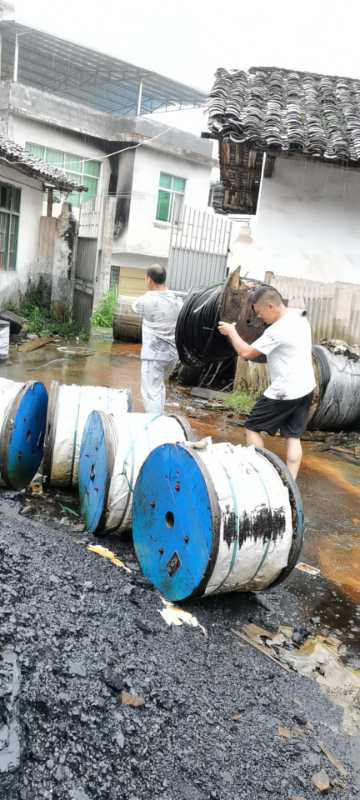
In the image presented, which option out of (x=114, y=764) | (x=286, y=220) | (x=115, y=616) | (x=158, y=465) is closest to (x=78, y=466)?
(x=158, y=465)

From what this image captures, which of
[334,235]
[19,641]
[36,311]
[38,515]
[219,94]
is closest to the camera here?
[19,641]

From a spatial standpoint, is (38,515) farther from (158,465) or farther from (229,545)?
(229,545)

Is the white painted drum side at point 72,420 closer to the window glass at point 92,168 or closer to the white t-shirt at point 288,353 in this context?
the white t-shirt at point 288,353

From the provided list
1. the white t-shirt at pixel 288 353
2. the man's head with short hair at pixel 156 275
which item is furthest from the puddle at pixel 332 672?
the man's head with short hair at pixel 156 275

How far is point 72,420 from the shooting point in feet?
15.3

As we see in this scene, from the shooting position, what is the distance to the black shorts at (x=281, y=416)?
→ 5.01 metres

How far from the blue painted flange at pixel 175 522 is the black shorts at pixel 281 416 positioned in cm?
171

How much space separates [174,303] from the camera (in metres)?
6.08

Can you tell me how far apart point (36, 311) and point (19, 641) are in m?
12.8

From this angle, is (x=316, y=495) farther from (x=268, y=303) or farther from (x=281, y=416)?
(x=268, y=303)

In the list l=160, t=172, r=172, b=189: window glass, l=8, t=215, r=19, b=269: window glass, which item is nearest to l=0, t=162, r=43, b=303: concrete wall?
l=8, t=215, r=19, b=269: window glass

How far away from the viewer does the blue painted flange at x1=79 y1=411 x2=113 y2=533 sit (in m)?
3.89

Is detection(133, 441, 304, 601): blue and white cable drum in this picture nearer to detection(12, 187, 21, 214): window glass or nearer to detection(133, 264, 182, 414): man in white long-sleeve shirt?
detection(133, 264, 182, 414): man in white long-sleeve shirt

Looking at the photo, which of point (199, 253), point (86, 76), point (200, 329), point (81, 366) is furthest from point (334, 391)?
point (86, 76)
